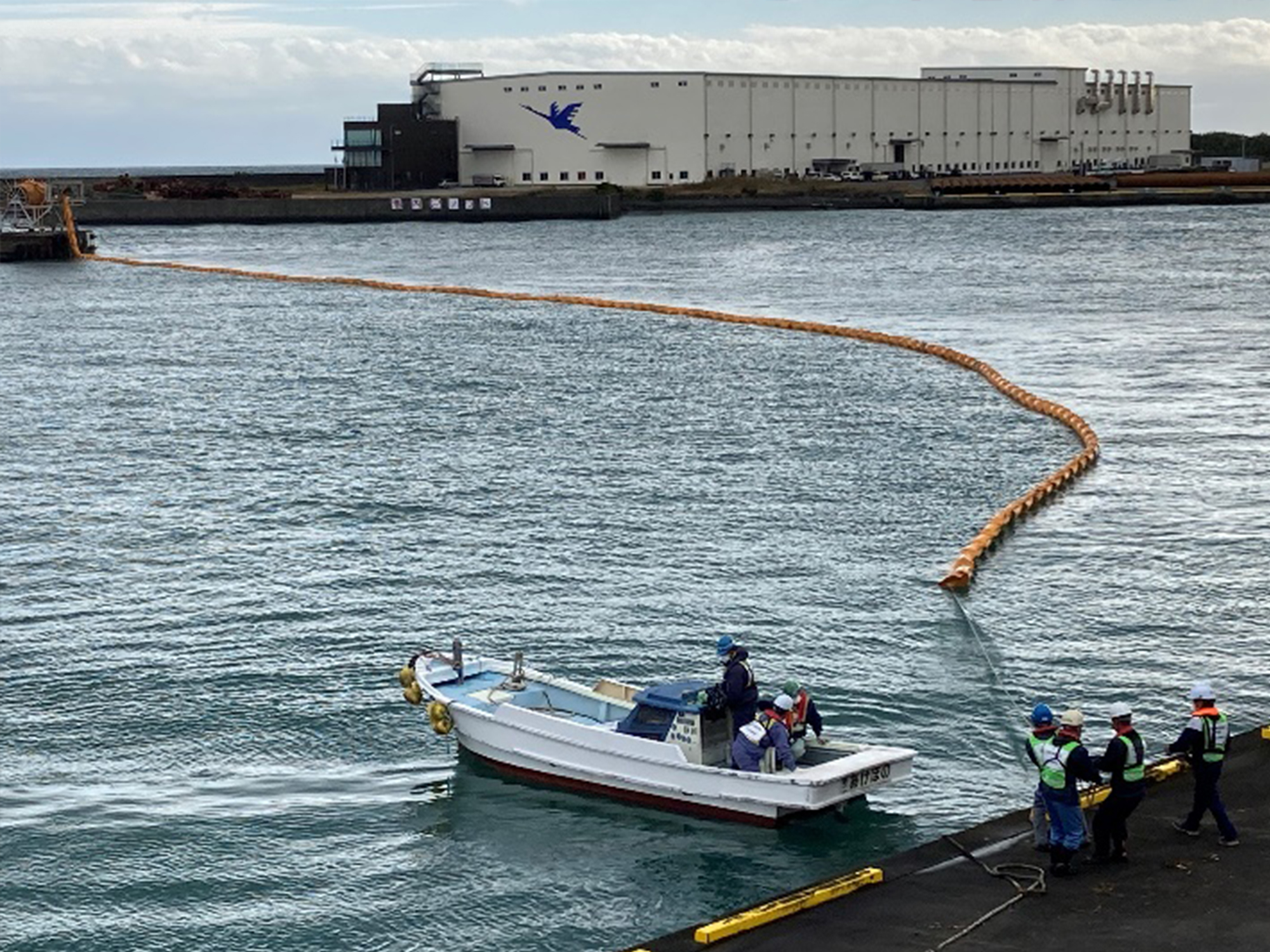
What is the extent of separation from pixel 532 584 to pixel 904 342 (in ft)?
136

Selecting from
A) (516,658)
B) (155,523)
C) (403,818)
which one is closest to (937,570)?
(516,658)

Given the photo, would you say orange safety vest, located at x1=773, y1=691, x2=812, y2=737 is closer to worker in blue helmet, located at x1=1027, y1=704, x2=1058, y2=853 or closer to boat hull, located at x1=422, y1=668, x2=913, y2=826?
boat hull, located at x1=422, y1=668, x2=913, y2=826

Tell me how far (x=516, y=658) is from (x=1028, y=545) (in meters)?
16.2

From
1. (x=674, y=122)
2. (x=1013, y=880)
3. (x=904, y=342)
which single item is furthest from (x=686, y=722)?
(x=674, y=122)

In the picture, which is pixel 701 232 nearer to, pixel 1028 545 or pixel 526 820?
pixel 1028 545

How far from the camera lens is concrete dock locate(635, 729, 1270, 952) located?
58.2ft

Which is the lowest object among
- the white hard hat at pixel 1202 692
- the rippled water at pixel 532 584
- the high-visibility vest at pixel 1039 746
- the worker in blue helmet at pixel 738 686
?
the rippled water at pixel 532 584

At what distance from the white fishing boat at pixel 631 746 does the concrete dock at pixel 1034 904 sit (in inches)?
94.4

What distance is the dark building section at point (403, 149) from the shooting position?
18612 cm

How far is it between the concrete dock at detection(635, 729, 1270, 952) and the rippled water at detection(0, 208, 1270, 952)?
2789mm

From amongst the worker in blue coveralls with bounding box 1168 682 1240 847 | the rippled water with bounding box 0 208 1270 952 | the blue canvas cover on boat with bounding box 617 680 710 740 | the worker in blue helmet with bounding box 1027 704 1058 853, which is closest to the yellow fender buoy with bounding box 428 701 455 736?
the rippled water with bounding box 0 208 1270 952

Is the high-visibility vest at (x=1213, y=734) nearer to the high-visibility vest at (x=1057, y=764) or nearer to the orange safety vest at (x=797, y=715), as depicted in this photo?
the high-visibility vest at (x=1057, y=764)

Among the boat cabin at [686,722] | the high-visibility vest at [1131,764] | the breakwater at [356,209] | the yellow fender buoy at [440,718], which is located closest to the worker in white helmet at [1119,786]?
the high-visibility vest at [1131,764]

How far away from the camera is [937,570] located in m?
37.2
